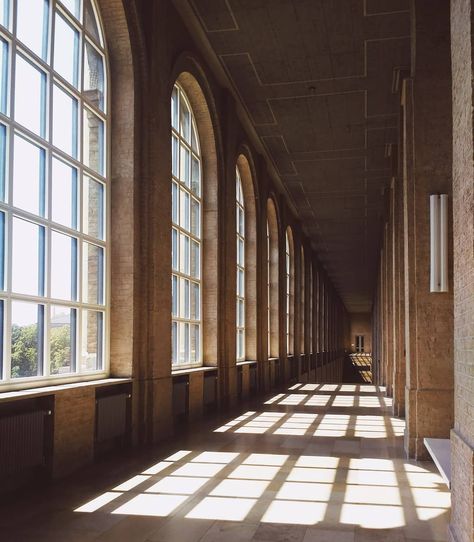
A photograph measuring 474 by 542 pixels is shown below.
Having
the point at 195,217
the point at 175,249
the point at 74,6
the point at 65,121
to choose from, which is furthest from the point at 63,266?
the point at 195,217

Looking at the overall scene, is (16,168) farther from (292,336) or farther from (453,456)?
(292,336)

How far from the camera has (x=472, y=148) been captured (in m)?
4.02

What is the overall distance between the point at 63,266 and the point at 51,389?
1.67 metres

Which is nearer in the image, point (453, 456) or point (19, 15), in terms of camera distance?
point (453, 456)

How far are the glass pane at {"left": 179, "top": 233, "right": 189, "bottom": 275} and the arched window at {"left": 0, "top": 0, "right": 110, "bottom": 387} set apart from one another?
11.6 feet

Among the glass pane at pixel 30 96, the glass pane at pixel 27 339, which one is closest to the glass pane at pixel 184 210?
the glass pane at pixel 30 96

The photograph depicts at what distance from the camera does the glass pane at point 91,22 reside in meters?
8.82

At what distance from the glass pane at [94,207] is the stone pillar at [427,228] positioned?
4426 mm

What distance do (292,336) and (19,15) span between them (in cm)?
2187

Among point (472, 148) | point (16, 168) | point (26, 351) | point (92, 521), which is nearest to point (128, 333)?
point (26, 351)

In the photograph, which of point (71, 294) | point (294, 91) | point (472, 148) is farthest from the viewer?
point (294, 91)

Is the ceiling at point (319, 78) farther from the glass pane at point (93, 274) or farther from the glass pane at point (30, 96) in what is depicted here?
the glass pane at point (93, 274)

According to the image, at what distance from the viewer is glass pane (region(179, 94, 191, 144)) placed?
508 inches

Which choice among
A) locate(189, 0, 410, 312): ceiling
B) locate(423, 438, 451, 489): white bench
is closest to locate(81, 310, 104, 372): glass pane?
locate(423, 438, 451, 489): white bench
